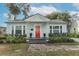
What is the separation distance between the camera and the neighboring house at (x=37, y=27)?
27.6 ft

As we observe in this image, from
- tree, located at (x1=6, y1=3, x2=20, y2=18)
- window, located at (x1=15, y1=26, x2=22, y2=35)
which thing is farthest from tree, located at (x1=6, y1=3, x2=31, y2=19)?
window, located at (x1=15, y1=26, x2=22, y2=35)

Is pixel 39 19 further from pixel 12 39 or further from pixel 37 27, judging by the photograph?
pixel 12 39

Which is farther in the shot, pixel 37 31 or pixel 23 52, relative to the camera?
pixel 37 31

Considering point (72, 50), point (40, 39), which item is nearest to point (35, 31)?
point (40, 39)

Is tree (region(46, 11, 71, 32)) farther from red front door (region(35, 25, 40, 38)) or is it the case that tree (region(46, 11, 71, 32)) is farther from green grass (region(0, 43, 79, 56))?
green grass (region(0, 43, 79, 56))

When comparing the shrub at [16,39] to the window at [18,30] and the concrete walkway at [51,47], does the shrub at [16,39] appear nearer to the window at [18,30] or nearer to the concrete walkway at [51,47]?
the window at [18,30]

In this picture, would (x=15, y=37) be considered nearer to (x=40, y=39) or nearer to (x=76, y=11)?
(x=40, y=39)

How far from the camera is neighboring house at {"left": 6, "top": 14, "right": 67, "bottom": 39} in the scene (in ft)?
27.6

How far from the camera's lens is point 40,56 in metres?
8.20

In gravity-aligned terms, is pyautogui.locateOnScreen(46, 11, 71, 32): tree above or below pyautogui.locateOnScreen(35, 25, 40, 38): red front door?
above

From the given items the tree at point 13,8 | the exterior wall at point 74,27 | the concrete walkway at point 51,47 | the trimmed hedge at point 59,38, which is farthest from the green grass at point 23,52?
the tree at point 13,8

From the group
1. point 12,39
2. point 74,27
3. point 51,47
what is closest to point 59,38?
point 51,47

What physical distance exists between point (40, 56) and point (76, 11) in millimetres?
1167

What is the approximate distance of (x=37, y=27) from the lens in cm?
845
